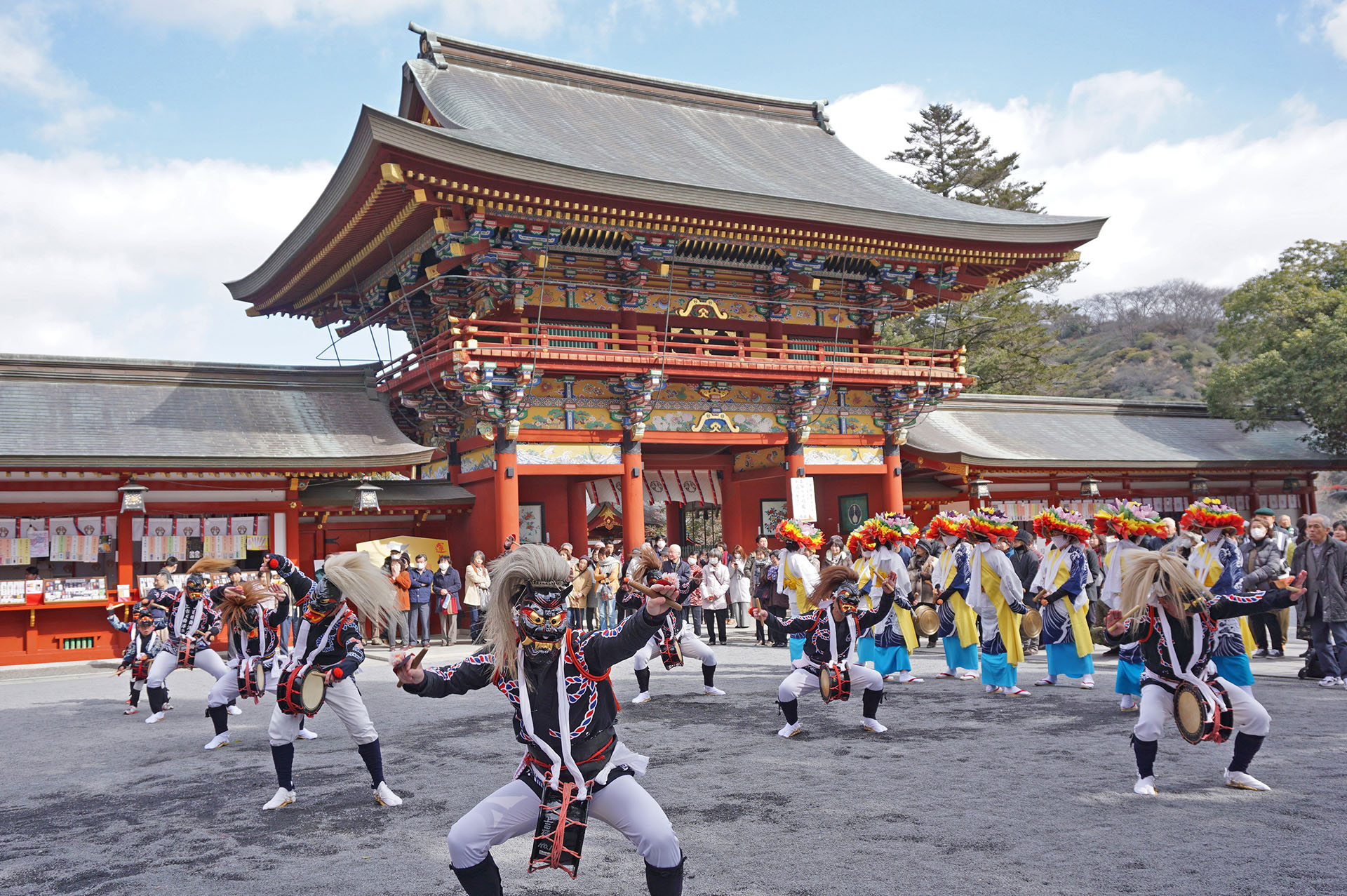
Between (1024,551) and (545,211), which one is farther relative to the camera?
(545,211)

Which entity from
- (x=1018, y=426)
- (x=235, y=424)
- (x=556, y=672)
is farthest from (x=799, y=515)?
(x=556, y=672)

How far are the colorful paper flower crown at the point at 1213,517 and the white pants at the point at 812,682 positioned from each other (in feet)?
12.2

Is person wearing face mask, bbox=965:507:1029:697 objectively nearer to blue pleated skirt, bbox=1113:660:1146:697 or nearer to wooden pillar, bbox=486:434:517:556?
blue pleated skirt, bbox=1113:660:1146:697

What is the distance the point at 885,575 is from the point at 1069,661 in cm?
245

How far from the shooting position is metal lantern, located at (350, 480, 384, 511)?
16.2 m

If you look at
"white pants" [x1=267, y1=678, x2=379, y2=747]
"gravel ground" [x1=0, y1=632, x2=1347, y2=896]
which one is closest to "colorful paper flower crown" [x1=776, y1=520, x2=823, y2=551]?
"gravel ground" [x1=0, y1=632, x2=1347, y2=896]

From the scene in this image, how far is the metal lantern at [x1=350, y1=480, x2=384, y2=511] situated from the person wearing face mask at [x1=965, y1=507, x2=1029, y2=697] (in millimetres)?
10164

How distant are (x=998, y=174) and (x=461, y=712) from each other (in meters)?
36.2

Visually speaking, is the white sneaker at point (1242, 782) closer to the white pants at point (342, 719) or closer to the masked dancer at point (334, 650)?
the masked dancer at point (334, 650)

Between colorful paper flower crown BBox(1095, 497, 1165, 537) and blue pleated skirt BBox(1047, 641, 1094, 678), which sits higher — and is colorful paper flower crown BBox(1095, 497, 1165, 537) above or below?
above

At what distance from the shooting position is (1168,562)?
5719 millimetres

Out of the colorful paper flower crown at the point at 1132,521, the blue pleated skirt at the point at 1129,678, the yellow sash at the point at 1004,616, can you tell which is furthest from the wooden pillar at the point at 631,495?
the blue pleated skirt at the point at 1129,678

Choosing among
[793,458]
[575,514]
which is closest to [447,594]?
[575,514]

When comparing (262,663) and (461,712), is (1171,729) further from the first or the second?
(262,663)
